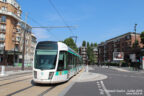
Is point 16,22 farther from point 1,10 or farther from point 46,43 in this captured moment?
point 46,43

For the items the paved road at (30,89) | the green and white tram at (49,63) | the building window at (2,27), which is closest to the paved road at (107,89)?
the paved road at (30,89)

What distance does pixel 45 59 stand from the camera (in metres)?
9.75

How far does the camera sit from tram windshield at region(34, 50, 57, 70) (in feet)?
31.5

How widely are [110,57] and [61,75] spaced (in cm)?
8007

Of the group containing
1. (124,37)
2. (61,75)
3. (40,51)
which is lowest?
(61,75)

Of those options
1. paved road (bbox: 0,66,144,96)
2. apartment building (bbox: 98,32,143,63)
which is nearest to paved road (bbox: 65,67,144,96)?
paved road (bbox: 0,66,144,96)

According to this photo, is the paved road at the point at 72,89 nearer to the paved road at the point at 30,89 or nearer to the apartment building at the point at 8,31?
the paved road at the point at 30,89

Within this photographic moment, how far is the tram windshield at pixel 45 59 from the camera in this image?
9.60m

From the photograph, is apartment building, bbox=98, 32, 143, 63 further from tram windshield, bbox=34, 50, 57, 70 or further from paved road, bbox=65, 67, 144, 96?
tram windshield, bbox=34, 50, 57, 70

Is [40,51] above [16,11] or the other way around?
the other way around

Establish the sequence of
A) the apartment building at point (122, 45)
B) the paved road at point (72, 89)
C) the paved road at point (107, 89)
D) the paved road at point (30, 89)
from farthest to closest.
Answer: the apartment building at point (122, 45), the paved road at point (107, 89), the paved road at point (72, 89), the paved road at point (30, 89)

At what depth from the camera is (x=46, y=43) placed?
10.5 metres

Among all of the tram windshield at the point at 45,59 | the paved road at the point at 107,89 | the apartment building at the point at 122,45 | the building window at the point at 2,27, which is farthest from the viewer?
the apartment building at the point at 122,45

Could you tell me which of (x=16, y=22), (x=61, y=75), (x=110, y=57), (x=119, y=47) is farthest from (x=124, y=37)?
(x=61, y=75)
